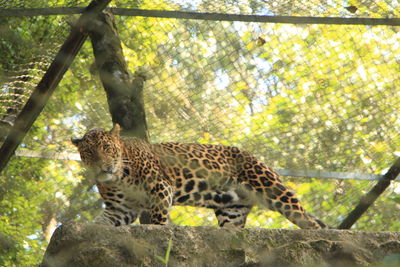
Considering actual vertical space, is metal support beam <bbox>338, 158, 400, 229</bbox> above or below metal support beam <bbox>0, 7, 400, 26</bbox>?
below

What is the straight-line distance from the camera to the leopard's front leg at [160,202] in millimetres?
4980

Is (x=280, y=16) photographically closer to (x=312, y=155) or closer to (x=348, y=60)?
(x=348, y=60)

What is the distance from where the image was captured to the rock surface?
3221 millimetres

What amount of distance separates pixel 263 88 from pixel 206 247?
9.56 feet

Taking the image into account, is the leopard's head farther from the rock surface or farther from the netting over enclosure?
the rock surface

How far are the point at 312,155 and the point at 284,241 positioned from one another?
9.86 feet

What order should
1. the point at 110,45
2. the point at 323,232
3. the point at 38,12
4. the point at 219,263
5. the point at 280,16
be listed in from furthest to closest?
1. the point at 110,45
2. the point at 280,16
3. the point at 38,12
4. the point at 323,232
5. the point at 219,263

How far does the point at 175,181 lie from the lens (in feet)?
18.0

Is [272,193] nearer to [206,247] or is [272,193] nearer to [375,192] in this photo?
[375,192]

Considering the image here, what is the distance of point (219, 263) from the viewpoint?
10.7 feet

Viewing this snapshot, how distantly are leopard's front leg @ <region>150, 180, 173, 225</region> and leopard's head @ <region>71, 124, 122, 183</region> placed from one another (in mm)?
359

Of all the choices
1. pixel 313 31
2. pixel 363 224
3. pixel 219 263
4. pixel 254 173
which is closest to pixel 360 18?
pixel 313 31

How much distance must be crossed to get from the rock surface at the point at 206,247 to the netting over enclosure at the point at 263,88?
2379 mm

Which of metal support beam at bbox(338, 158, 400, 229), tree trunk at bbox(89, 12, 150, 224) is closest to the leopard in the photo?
tree trunk at bbox(89, 12, 150, 224)
